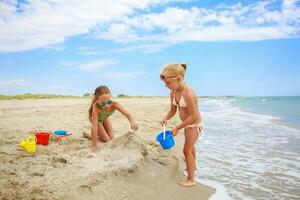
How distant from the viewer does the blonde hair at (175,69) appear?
13.2 feet

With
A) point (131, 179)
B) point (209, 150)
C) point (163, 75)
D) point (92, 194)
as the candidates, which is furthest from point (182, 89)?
point (209, 150)

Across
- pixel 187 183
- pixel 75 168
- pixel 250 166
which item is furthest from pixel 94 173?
pixel 250 166

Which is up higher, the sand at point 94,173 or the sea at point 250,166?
the sand at point 94,173

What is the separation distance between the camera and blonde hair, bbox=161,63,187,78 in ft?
13.2

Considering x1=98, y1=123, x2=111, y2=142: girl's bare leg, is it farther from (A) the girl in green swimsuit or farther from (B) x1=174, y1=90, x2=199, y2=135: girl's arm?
(B) x1=174, y1=90, x2=199, y2=135: girl's arm

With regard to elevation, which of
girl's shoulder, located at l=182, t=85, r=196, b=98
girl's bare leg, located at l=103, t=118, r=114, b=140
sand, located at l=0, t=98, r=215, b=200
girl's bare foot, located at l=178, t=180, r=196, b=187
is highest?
girl's shoulder, located at l=182, t=85, r=196, b=98

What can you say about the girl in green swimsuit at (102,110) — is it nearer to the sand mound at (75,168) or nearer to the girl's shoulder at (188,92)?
the sand mound at (75,168)

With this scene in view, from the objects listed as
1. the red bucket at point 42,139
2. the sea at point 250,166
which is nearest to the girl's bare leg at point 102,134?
the red bucket at point 42,139

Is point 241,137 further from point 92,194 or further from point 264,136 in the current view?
point 92,194

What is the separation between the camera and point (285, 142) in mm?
7484

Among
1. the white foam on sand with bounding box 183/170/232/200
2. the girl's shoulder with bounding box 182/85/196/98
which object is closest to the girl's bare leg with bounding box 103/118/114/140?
the white foam on sand with bounding box 183/170/232/200

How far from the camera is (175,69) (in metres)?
4.04

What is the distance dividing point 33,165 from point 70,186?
2.73 feet

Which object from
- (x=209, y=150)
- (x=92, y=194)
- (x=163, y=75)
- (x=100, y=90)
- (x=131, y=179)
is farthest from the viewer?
(x=209, y=150)
